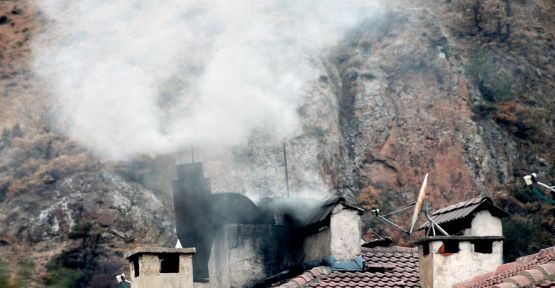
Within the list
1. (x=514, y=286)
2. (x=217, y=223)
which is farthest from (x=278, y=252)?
(x=514, y=286)

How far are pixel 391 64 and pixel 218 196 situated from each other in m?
29.6

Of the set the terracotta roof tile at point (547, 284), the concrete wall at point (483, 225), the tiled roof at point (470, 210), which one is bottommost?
the terracotta roof tile at point (547, 284)

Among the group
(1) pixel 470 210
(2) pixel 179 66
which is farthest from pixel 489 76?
(1) pixel 470 210

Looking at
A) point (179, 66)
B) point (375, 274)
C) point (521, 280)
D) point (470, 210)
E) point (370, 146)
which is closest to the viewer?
point (521, 280)

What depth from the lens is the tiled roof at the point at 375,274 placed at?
52.8 feet

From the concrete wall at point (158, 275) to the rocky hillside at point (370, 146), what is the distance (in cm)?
2502

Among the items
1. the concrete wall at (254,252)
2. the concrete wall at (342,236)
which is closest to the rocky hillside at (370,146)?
the concrete wall at (254,252)

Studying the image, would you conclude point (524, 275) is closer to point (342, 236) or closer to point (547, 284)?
point (547, 284)

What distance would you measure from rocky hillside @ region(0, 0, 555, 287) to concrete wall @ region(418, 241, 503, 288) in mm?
23776

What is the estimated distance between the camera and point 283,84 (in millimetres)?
48562

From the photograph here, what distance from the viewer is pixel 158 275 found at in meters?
14.4

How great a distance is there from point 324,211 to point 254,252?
176 cm

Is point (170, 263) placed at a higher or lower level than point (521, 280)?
higher

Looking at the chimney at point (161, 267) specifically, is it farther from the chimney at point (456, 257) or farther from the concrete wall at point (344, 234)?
the chimney at point (456, 257)
